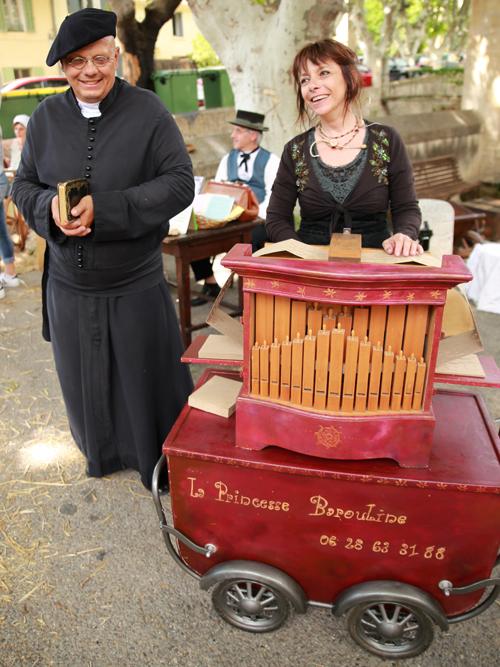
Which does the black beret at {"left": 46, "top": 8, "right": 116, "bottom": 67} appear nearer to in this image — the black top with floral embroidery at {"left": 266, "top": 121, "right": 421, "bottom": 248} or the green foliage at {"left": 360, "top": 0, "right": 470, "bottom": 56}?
the black top with floral embroidery at {"left": 266, "top": 121, "right": 421, "bottom": 248}

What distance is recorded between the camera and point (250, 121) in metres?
4.80

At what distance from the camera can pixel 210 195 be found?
4.21m

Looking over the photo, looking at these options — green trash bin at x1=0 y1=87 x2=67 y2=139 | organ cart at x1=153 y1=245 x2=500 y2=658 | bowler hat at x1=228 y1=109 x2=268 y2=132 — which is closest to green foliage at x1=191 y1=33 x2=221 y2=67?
green trash bin at x1=0 y1=87 x2=67 y2=139

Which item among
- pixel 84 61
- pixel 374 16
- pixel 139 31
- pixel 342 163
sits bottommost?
pixel 342 163

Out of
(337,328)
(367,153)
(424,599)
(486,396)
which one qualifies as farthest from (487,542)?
(486,396)

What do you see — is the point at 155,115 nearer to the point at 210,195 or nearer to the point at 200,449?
the point at 200,449

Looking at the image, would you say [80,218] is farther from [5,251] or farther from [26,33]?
[26,33]

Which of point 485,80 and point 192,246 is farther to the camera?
point 485,80

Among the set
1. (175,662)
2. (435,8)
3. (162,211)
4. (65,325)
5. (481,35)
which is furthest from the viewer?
(435,8)

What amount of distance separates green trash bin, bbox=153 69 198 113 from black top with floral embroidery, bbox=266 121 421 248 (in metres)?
13.2

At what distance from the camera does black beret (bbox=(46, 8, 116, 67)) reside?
1917mm

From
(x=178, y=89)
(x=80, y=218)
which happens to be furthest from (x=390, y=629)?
(x=178, y=89)

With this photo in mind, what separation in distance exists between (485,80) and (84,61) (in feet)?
28.8

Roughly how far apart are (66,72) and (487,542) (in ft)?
7.00
